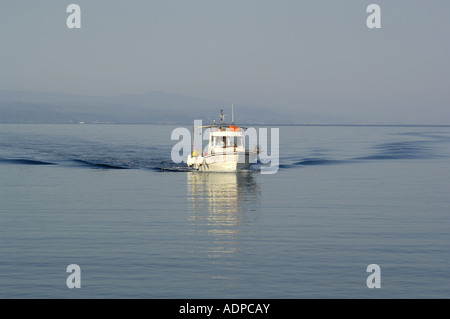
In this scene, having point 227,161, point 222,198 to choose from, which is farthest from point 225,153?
point 222,198

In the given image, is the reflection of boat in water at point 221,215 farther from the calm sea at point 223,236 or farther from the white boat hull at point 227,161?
the white boat hull at point 227,161

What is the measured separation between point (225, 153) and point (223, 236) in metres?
28.6

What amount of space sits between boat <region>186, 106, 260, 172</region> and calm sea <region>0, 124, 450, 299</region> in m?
1.83

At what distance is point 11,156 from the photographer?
79562 mm

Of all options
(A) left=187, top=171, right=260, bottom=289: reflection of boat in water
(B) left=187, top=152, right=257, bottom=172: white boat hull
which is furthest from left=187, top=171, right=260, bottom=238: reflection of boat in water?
(B) left=187, top=152, right=257, bottom=172: white boat hull

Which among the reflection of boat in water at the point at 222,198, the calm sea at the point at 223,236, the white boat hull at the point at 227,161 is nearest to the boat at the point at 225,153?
the white boat hull at the point at 227,161

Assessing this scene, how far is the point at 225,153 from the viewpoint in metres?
56.5

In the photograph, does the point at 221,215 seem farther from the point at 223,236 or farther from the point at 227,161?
the point at 227,161

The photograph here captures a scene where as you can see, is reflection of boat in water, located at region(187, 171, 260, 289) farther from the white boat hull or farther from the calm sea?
the white boat hull

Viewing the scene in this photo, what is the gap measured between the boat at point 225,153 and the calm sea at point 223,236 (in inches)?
71.9

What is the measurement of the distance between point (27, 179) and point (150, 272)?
35.5m
